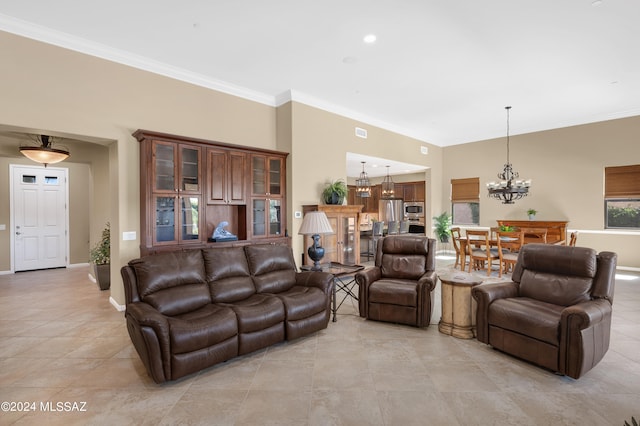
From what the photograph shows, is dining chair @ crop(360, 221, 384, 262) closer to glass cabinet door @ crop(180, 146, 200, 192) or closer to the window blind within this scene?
glass cabinet door @ crop(180, 146, 200, 192)

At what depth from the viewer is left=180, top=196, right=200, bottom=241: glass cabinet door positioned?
450cm

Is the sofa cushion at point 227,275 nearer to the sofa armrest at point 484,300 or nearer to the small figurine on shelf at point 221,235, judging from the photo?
the small figurine on shelf at point 221,235

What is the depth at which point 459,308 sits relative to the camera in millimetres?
3568

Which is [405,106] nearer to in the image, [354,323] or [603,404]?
[354,323]

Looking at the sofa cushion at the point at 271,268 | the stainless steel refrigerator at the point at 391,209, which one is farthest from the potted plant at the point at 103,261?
the stainless steel refrigerator at the point at 391,209

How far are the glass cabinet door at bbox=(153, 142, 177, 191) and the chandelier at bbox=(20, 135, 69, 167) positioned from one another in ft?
9.02

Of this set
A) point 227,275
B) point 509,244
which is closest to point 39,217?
point 227,275

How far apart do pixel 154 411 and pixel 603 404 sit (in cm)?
330

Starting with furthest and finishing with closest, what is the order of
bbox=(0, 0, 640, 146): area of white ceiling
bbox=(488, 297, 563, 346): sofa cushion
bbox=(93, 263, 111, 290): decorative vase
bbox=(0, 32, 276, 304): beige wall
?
bbox=(93, 263, 111, 290): decorative vase
bbox=(0, 32, 276, 304): beige wall
bbox=(0, 0, 640, 146): area of white ceiling
bbox=(488, 297, 563, 346): sofa cushion

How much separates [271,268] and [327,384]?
5.42 feet

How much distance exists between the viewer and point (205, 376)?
Answer: 2.75 m

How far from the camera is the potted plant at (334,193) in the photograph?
237 inches

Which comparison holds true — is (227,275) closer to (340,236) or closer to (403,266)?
(403,266)

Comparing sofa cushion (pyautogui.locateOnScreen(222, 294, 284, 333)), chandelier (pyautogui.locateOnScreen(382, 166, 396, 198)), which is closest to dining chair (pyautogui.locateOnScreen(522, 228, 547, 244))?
chandelier (pyautogui.locateOnScreen(382, 166, 396, 198))
